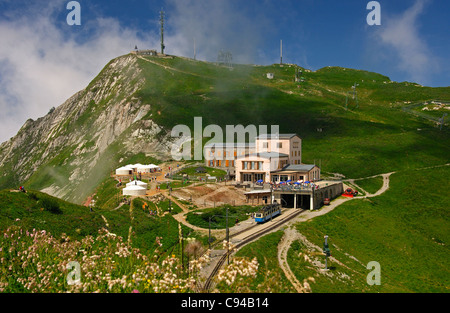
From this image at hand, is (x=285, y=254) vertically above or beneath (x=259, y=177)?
beneath

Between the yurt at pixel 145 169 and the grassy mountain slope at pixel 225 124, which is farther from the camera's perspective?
the grassy mountain slope at pixel 225 124

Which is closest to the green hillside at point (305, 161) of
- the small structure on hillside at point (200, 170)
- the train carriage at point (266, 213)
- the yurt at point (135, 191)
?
the yurt at point (135, 191)

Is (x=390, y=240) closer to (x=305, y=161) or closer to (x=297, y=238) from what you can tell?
(x=297, y=238)

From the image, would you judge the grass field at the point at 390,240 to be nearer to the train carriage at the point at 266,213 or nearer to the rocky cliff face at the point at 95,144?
the train carriage at the point at 266,213

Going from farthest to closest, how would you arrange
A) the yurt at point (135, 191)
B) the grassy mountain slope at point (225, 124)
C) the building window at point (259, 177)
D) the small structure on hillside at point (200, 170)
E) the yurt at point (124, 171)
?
the yurt at point (124, 171) < the grassy mountain slope at point (225, 124) < the small structure on hillside at point (200, 170) < the building window at point (259, 177) < the yurt at point (135, 191)

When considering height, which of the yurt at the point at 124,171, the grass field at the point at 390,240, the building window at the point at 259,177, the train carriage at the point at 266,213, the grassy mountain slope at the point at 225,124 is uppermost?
the grassy mountain slope at the point at 225,124

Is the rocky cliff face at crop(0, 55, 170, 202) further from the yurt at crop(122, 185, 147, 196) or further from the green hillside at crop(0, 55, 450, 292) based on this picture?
the yurt at crop(122, 185, 147, 196)

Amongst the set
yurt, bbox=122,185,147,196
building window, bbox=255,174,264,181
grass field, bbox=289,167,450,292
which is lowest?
grass field, bbox=289,167,450,292

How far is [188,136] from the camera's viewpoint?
134 m

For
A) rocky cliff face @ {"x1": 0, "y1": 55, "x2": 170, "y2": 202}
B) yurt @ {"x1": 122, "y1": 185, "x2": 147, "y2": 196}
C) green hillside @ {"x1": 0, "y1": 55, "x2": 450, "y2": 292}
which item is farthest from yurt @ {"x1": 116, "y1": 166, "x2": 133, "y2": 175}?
yurt @ {"x1": 122, "y1": 185, "x2": 147, "y2": 196}

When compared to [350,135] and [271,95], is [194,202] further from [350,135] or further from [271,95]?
[271,95]

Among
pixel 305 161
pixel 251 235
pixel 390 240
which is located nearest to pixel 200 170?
pixel 305 161

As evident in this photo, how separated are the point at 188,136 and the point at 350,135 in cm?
6362

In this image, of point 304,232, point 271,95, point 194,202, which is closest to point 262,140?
point 194,202
